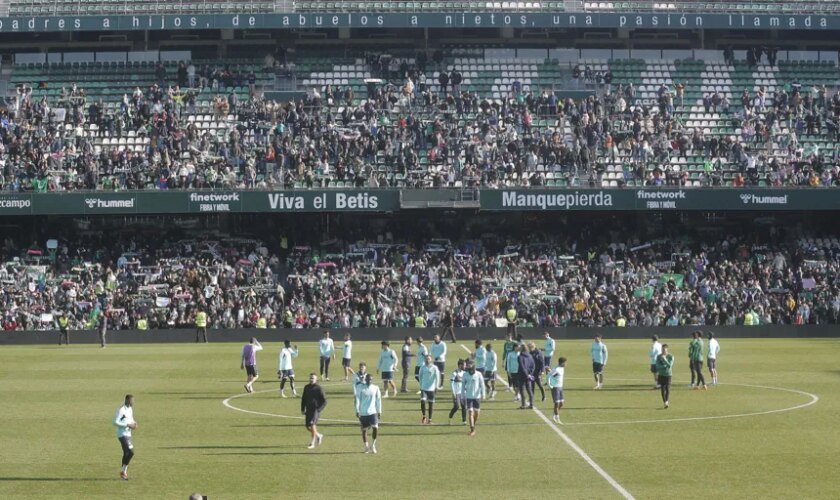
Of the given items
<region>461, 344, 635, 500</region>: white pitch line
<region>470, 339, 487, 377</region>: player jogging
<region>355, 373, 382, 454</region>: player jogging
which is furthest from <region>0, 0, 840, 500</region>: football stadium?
<region>355, 373, 382, 454</region>: player jogging

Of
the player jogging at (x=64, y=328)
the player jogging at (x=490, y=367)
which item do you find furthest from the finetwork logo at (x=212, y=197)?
the player jogging at (x=490, y=367)

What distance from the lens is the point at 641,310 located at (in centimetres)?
5950

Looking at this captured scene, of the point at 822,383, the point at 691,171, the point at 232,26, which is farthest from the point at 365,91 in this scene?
the point at 822,383

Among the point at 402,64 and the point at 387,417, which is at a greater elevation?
the point at 402,64

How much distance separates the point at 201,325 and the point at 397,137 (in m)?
18.4

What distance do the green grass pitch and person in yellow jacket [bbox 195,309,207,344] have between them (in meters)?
11.5

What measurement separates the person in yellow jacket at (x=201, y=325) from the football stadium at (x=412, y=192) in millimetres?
166

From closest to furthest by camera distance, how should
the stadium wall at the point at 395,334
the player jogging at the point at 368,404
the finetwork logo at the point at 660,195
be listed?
the player jogging at the point at 368,404
the stadium wall at the point at 395,334
the finetwork logo at the point at 660,195

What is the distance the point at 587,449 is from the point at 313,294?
115 ft

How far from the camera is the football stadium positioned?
51.9 m

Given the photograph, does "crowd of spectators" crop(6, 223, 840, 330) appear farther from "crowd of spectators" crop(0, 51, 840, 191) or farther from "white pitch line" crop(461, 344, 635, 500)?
"white pitch line" crop(461, 344, 635, 500)

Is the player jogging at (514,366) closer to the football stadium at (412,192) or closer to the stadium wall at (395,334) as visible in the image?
the football stadium at (412,192)

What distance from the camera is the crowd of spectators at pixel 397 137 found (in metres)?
65.1

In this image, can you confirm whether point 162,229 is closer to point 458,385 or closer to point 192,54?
point 192,54
